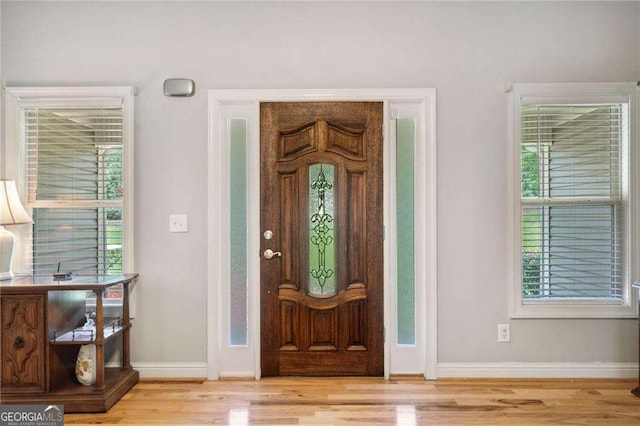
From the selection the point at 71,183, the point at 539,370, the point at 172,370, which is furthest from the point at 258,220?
the point at 539,370

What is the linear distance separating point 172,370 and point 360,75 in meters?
2.43

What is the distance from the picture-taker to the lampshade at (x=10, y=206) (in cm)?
294

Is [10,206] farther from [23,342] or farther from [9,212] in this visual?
[23,342]

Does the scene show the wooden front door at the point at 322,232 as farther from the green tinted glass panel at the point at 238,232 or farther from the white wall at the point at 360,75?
the white wall at the point at 360,75

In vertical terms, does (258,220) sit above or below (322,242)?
above

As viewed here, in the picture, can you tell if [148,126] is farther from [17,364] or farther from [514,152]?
[514,152]

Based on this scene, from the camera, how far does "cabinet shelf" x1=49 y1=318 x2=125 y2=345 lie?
9.03 ft

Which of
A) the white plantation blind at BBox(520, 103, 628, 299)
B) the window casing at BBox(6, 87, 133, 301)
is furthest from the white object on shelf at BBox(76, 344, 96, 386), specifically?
the white plantation blind at BBox(520, 103, 628, 299)

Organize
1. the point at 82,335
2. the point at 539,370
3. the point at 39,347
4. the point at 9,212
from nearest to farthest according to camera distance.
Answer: the point at 39,347
the point at 82,335
the point at 9,212
the point at 539,370

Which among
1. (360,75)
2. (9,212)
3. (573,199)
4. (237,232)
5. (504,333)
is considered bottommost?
(504,333)

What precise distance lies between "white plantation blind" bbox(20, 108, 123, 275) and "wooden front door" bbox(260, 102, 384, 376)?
104cm

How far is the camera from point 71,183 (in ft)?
10.8

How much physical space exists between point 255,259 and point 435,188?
1.34 m

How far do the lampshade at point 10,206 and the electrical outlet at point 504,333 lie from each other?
3207 mm
